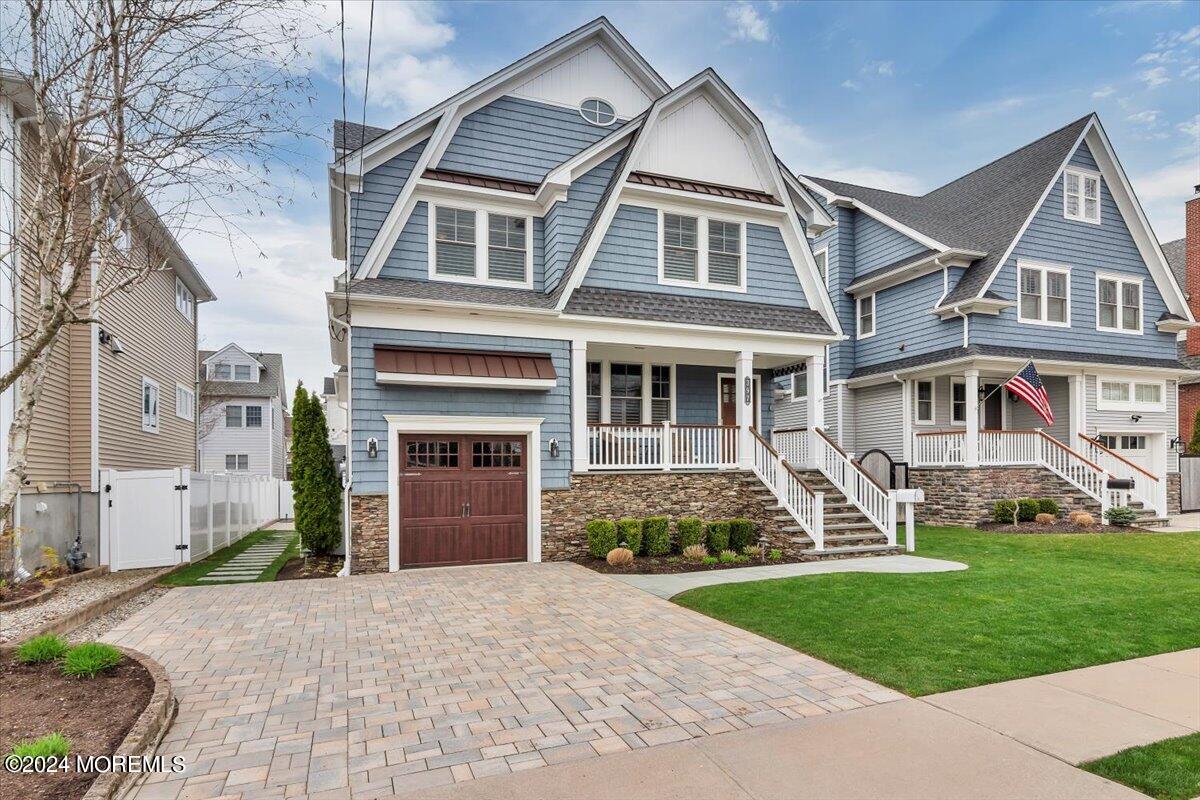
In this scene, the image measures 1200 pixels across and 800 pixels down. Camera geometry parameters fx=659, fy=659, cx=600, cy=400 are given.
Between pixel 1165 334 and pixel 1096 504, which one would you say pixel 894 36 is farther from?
pixel 1165 334

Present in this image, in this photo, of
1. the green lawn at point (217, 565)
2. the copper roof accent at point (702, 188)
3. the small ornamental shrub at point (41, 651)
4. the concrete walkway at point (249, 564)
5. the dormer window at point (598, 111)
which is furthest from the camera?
the dormer window at point (598, 111)

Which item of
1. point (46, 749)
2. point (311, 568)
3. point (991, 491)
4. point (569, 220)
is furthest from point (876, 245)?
point (46, 749)

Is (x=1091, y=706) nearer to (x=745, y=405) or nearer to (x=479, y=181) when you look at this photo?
(x=745, y=405)

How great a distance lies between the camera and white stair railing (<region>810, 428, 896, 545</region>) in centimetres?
1311

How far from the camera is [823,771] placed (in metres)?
3.91

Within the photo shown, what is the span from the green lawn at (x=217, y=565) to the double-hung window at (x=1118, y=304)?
22.6 m

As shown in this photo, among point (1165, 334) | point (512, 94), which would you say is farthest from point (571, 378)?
point (1165, 334)

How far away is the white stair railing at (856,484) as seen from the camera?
1311cm

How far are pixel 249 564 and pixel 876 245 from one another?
19.2 m

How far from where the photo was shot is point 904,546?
43.1 ft

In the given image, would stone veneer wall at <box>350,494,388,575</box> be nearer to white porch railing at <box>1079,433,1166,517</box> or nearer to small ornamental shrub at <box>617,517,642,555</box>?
small ornamental shrub at <box>617,517,642,555</box>

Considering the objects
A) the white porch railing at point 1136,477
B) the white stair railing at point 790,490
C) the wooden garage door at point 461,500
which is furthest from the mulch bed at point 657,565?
the white porch railing at point 1136,477

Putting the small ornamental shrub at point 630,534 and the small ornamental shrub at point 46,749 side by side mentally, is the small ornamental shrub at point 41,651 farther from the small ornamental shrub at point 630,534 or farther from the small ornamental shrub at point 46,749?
Result: the small ornamental shrub at point 630,534

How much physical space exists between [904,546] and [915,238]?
10.1m
